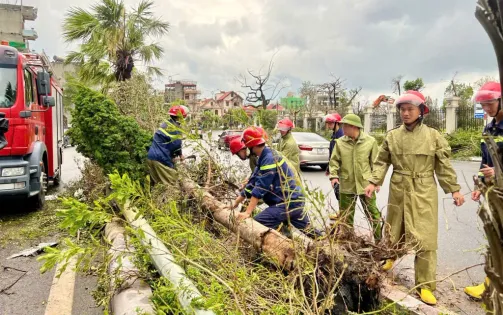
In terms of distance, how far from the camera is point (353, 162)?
4.71 meters

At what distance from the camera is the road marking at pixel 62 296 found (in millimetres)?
3427

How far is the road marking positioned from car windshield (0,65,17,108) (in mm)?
3474

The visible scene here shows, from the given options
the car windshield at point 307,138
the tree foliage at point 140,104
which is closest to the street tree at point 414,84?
the car windshield at point 307,138

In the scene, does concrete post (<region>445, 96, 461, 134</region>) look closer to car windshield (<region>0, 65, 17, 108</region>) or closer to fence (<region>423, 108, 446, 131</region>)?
fence (<region>423, 108, 446, 131</region>)

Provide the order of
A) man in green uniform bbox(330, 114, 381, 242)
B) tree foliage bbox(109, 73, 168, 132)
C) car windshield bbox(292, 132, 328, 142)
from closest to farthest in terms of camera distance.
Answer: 1. man in green uniform bbox(330, 114, 381, 242)
2. tree foliage bbox(109, 73, 168, 132)
3. car windshield bbox(292, 132, 328, 142)

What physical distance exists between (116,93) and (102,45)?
569 centimetres

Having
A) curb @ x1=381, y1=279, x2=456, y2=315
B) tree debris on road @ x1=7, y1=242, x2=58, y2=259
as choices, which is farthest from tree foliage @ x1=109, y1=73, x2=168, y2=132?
curb @ x1=381, y1=279, x2=456, y2=315

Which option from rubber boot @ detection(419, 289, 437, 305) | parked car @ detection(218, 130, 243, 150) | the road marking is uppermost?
parked car @ detection(218, 130, 243, 150)

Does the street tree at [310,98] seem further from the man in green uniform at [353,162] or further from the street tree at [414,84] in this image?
the man in green uniform at [353,162]

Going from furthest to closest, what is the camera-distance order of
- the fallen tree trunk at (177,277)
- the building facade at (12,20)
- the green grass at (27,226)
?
the building facade at (12,20)
the green grass at (27,226)
the fallen tree trunk at (177,277)

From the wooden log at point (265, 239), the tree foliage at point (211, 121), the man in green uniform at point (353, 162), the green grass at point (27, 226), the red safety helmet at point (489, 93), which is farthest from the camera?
the green grass at point (27, 226)

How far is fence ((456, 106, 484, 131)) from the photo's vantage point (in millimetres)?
18406

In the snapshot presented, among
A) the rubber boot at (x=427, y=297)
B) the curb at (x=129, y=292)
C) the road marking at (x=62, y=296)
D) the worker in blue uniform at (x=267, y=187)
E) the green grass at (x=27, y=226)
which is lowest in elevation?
the road marking at (x=62, y=296)

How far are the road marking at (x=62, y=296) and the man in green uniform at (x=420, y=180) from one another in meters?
2.87
